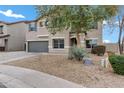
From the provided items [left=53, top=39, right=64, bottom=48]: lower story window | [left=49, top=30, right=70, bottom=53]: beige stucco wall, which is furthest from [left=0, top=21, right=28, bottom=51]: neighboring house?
[left=53, top=39, right=64, bottom=48]: lower story window

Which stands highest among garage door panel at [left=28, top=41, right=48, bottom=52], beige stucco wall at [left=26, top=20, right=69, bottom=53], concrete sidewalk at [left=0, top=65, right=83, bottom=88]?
beige stucco wall at [left=26, top=20, right=69, bottom=53]

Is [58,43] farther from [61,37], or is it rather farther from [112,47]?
[112,47]

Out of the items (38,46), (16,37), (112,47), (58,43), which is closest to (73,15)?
(112,47)

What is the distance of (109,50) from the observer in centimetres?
2255

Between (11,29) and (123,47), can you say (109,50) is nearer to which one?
(123,47)

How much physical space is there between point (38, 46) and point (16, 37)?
6.35 m

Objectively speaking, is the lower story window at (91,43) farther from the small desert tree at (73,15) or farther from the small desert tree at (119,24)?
the small desert tree at (73,15)

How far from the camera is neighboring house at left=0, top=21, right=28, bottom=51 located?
32.8m

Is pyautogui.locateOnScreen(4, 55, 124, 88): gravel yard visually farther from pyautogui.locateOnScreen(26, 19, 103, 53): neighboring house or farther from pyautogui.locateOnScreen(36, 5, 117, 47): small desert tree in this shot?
pyautogui.locateOnScreen(26, 19, 103, 53): neighboring house

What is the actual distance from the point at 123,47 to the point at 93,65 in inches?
385

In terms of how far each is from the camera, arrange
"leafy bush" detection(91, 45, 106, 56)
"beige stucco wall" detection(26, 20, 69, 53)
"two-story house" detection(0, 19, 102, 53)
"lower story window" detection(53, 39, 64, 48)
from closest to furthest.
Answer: "leafy bush" detection(91, 45, 106, 56) < "two-story house" detection(0, 19, 102, 53) < "beige stucco wall" detection(26, 20, 69, 53) < "lower story window" detection(53, 39, 64, 48)

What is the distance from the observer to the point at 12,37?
33.9 metres

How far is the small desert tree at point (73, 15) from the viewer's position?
16062 millimetres

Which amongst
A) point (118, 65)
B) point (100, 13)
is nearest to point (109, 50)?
point (100, 13)
